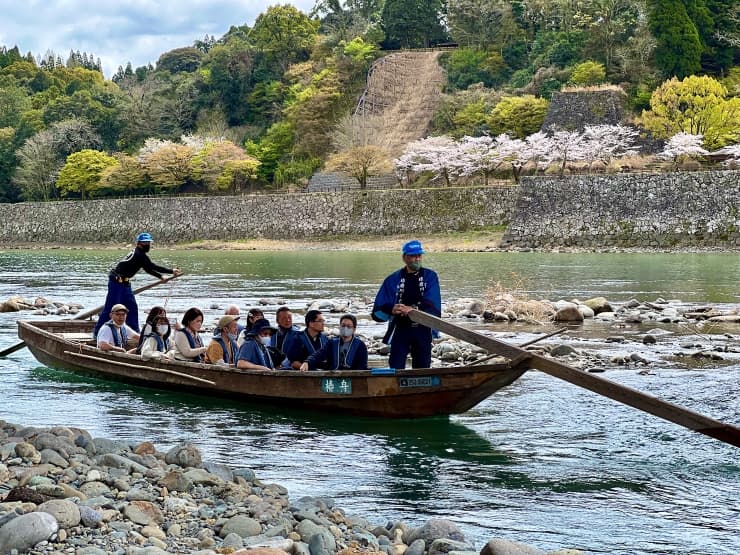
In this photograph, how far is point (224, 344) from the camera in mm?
14438

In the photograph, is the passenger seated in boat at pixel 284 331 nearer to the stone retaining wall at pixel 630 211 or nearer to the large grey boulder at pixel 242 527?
the large grey boulder at pixel 242 527

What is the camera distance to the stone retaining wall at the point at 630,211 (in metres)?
53.0

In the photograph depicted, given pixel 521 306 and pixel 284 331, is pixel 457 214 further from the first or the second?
pixel 284 331

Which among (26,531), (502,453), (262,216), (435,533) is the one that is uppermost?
(262,216)

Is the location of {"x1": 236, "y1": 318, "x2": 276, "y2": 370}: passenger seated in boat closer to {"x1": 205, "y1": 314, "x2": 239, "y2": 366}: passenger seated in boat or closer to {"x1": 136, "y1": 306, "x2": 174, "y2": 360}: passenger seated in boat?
{"x1": 205, "y1": 314, "x2": 239, "y2": 366}: passenger seated in boat

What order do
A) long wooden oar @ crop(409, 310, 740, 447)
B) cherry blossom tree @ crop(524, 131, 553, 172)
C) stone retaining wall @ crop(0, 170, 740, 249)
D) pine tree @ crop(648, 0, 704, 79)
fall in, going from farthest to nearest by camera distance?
pine tree @ crop(648, 0, 704, 79) → cherry blossom tree @ crop(524, 131, 553, 172) → stone retaining wall @ crop(0, 170, 740, 249) → long wooden oar @ crop(409, 310, 740, 447)

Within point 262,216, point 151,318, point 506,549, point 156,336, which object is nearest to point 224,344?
point 156,336

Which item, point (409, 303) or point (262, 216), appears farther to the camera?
point (262, 216)

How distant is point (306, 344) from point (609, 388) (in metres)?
4.74

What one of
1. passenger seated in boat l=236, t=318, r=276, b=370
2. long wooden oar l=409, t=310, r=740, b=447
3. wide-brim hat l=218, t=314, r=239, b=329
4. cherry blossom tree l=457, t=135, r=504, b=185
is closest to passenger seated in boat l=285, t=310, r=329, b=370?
passenger seated in boat l=236, t=318, r=276, b=370

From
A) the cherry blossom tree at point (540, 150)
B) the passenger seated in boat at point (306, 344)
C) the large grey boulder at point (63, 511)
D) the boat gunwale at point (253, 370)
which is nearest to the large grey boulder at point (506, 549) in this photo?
the large grey boulder at point (63, 511)

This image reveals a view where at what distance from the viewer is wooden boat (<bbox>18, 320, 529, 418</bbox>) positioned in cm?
1170

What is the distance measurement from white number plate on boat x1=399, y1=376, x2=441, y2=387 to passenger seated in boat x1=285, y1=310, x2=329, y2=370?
182cm

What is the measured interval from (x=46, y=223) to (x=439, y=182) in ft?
118
